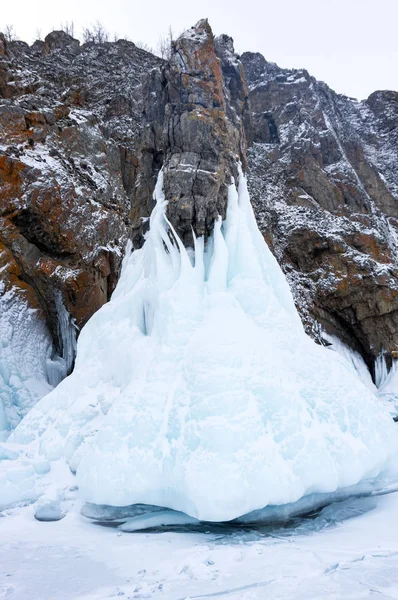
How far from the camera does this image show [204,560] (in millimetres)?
3393

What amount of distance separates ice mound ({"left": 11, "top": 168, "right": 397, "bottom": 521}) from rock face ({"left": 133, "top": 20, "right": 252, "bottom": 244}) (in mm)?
527

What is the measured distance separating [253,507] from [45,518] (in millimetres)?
2527

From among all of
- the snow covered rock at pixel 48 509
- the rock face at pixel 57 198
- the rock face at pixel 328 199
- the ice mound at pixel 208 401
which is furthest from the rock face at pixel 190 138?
the rock face at pixel 328 199

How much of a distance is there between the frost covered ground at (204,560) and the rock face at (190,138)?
5330 millimetres

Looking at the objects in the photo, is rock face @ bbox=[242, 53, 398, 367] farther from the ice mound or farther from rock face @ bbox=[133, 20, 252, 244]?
the ice mound

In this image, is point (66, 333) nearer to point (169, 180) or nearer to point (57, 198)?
point (57, 198)

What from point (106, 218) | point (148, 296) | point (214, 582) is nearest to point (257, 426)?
point (214, 582)

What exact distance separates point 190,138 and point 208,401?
6.15 meters

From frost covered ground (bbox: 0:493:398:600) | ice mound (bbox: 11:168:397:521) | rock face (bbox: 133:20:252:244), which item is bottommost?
frost covered ground (bbox: 0:493:398:600)

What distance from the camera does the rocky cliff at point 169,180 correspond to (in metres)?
9.14

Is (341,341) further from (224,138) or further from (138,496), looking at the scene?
(138,496)

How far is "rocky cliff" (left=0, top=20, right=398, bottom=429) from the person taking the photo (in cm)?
914

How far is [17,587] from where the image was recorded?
2984 millimetres

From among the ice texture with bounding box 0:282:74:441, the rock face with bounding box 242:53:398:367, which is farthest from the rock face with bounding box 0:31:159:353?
the rock face with bounding box 242:53:398:367
